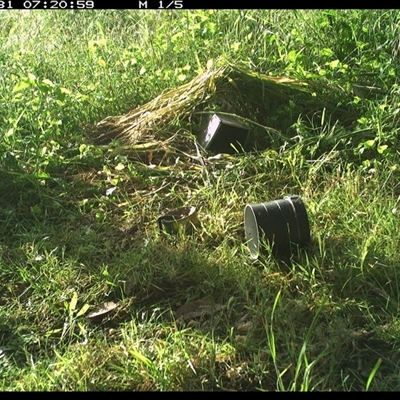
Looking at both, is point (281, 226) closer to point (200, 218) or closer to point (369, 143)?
point (200, 218)

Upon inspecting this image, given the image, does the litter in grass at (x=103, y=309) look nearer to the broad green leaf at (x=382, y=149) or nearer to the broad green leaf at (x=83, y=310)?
the broad green leaf at (x=83, y=310)

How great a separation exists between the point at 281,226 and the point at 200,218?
0.51m

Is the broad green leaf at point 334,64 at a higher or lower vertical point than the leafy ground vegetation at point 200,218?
higher

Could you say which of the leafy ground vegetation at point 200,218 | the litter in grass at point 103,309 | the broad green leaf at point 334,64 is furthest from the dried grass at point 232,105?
the litter in grass at point 103,309

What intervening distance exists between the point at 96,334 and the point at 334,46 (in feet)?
8.29

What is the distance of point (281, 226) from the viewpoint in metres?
2.90

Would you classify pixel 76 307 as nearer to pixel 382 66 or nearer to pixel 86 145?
pixel 86 145

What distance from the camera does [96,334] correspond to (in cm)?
264

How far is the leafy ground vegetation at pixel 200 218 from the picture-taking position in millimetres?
2467

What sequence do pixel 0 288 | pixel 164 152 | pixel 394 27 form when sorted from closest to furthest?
pixel 0 288 → pixel 164 152 → pixel 394 27

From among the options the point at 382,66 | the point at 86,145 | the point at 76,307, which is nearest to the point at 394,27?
the point at 382,66

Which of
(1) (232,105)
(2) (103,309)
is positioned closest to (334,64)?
(1) (232,105)

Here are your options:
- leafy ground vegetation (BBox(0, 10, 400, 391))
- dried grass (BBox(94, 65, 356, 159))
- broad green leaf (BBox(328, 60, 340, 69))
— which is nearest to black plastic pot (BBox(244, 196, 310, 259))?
leafy ground vegetation (BBox(0, 10, 400, 391))

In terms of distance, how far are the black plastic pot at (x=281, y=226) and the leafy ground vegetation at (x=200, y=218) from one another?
6 centimetres
